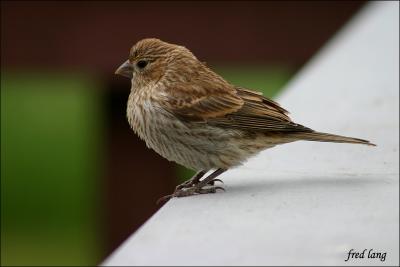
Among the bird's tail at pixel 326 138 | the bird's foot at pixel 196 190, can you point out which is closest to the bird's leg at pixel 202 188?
the bird's foot at pixel 196 190

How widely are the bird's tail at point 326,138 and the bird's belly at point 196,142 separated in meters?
0.24

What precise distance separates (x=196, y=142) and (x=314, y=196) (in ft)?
4.40

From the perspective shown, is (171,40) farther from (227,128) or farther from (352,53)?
(227,128)

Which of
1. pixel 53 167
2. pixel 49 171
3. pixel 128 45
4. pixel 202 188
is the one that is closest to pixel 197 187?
pixel 202 188

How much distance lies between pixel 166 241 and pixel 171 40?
14.6ft

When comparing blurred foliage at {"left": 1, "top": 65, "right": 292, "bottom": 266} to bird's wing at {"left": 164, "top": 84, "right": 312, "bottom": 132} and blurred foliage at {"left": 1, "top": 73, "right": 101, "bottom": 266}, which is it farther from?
bird's wing at {"left": 164, "top": 84, "right": 312, "bottom": 132}

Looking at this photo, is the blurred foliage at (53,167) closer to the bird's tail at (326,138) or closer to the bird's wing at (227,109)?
the bird's wing at (227,109)

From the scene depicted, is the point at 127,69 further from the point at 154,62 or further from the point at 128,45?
the point at 128,45

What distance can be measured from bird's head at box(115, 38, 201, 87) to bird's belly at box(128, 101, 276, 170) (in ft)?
1.35

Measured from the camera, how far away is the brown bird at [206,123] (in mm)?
4453

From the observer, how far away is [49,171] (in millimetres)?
13719

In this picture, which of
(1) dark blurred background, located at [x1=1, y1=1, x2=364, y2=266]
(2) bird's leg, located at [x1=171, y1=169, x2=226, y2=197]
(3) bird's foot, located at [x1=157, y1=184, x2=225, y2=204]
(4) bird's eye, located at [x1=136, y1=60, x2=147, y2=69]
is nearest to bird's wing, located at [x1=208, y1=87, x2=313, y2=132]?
(2) bird's leg, located at [x1=171, y1=169, x2=226, y2=197]

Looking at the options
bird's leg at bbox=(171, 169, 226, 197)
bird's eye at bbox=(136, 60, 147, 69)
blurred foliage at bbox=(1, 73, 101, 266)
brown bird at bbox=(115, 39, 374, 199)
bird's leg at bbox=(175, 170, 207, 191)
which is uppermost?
bird's eye at bbox=(136, 60, 147, 69)

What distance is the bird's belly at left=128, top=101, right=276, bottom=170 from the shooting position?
4.46m
